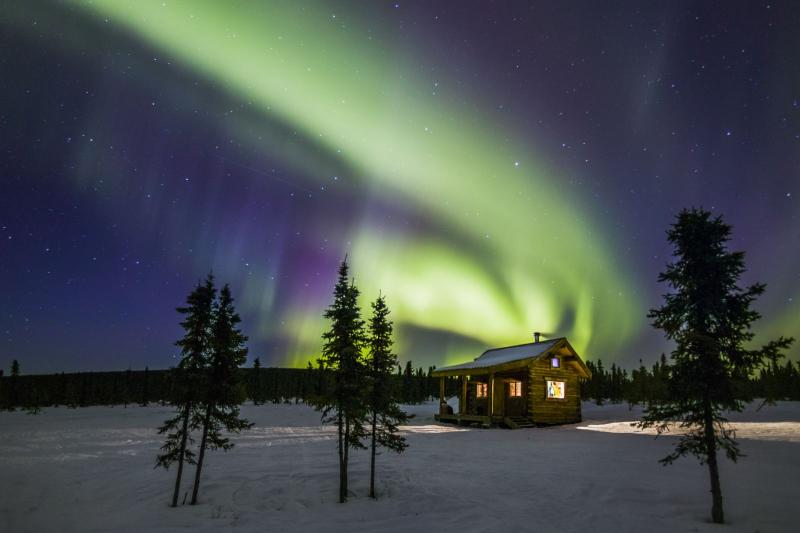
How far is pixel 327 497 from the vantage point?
14.8 m

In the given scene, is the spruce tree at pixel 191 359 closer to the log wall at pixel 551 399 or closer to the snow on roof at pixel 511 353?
the snow on roof at pixel 511 353

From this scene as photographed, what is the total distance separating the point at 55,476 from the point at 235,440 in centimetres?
1049

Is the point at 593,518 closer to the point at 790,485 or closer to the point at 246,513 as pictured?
the point at 790,485

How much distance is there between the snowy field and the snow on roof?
10.2 meters

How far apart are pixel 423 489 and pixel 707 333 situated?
977cm

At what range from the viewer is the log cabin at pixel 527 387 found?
34.4 meters

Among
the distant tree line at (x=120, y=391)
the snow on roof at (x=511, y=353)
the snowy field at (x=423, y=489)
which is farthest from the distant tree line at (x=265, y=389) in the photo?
the snowy field at (x=423, y=489)

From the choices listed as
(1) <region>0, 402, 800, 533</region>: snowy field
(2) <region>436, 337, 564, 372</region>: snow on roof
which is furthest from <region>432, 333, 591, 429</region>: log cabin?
(1) <region>0, 402, 800, 533</region>: snowy field

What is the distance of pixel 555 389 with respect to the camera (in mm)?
36344

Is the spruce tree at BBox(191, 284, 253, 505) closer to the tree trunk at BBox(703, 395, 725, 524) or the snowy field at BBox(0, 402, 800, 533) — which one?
the snowy field at BBox(0, 402, 800, 533)

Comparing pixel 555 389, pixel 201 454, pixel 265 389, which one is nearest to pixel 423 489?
pixel 201 454

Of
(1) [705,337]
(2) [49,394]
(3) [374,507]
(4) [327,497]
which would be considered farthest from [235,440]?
(2) [49,394]

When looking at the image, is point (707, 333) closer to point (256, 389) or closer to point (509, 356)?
point (509, 356)

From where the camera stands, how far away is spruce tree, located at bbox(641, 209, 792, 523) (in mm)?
10914
